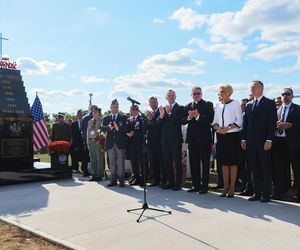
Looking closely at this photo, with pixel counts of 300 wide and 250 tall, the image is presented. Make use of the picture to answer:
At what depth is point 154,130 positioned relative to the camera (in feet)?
28.6

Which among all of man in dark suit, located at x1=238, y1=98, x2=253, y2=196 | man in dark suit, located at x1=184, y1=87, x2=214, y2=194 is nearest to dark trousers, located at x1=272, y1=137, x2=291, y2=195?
→ man in dark suit, located at x1=238, y1=98, x2=253, y2=196

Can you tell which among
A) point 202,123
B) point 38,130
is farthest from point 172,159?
point 38,130

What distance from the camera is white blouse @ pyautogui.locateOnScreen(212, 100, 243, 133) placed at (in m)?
7.01

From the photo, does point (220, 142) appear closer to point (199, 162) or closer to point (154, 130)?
point (199, 162)

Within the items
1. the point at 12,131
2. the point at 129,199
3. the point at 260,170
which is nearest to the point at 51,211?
the point at 129,199

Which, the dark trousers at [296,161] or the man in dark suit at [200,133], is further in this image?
the man in dark suit at [200,133]

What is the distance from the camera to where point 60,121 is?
12.6 metres

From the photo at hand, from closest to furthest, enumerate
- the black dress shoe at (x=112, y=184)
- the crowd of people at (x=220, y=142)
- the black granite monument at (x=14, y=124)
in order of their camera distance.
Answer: the crowd of people at (x=220, y=142) → the black dress shoe at (x=112, y=184) → the black granite monument at (x=14, y=124)

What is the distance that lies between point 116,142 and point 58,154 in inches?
97.6

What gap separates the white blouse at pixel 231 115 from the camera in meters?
7.01

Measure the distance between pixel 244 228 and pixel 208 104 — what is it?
9.94 feet

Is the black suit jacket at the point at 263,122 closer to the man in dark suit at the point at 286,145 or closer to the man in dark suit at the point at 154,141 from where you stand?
the man in dark suit at the point at 286,145

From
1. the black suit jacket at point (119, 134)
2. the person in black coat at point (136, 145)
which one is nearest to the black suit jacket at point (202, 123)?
the person in black coat at point (136, 145)

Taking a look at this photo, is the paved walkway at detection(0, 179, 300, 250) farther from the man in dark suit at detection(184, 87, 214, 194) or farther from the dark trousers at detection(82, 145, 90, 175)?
the dark trousers at detection(82, 145, 90, 175)
